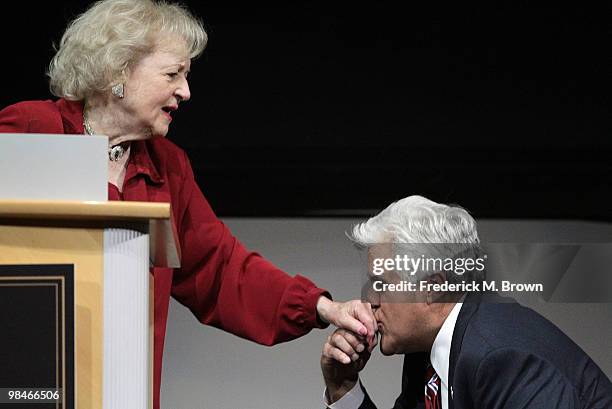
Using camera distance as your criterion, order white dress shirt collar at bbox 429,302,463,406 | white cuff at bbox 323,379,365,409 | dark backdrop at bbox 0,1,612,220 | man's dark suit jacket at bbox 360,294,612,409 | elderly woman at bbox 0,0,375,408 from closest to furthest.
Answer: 1. man's dark suit jacket at bbox 360,294,612,409
2. elderly woman at bbox 0,0,375,408
3. white dress shirt collar at bbox 429,302,463,406
4. white cuff at bbox 323,379,365,409
5. dark backdrop at bbox 0,1,612,220

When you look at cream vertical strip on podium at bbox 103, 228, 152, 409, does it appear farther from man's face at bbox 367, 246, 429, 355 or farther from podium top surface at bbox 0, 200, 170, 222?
man's face at bbox 367, 246, 429, 355

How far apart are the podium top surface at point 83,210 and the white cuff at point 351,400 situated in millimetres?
1264

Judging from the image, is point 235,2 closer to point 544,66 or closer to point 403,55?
point 403,55

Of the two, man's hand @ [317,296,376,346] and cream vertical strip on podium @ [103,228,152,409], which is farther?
man's hand @ [317,296,376,346]

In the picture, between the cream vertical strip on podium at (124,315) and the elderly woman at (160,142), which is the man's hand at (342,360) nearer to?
the elderly woman at (160,142)

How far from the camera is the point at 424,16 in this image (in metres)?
3.44

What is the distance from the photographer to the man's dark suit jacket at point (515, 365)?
6.31 feet

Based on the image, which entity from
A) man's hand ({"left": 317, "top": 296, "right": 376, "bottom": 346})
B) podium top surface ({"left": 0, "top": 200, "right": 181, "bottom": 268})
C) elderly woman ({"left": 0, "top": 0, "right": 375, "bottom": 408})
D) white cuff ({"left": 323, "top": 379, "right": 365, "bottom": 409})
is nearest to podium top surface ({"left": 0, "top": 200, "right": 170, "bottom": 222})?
podium top surface ({"left": 0, "top": 200, "right": 181, "bottom": 268})

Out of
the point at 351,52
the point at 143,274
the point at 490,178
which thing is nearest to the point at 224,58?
the point at 351,52

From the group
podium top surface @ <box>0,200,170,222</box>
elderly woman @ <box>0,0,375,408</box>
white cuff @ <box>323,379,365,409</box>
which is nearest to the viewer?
podium top surface @ <box>0,200,170,222</box>

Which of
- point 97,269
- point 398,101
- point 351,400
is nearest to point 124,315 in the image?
point 97,269

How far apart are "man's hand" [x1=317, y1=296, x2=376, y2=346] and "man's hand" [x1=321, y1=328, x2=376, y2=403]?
3 cm

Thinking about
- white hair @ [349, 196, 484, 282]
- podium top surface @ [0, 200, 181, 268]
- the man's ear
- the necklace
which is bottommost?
podium top surface @ [0, 200, 181, 268]

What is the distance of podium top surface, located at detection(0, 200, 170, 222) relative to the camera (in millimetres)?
1197
